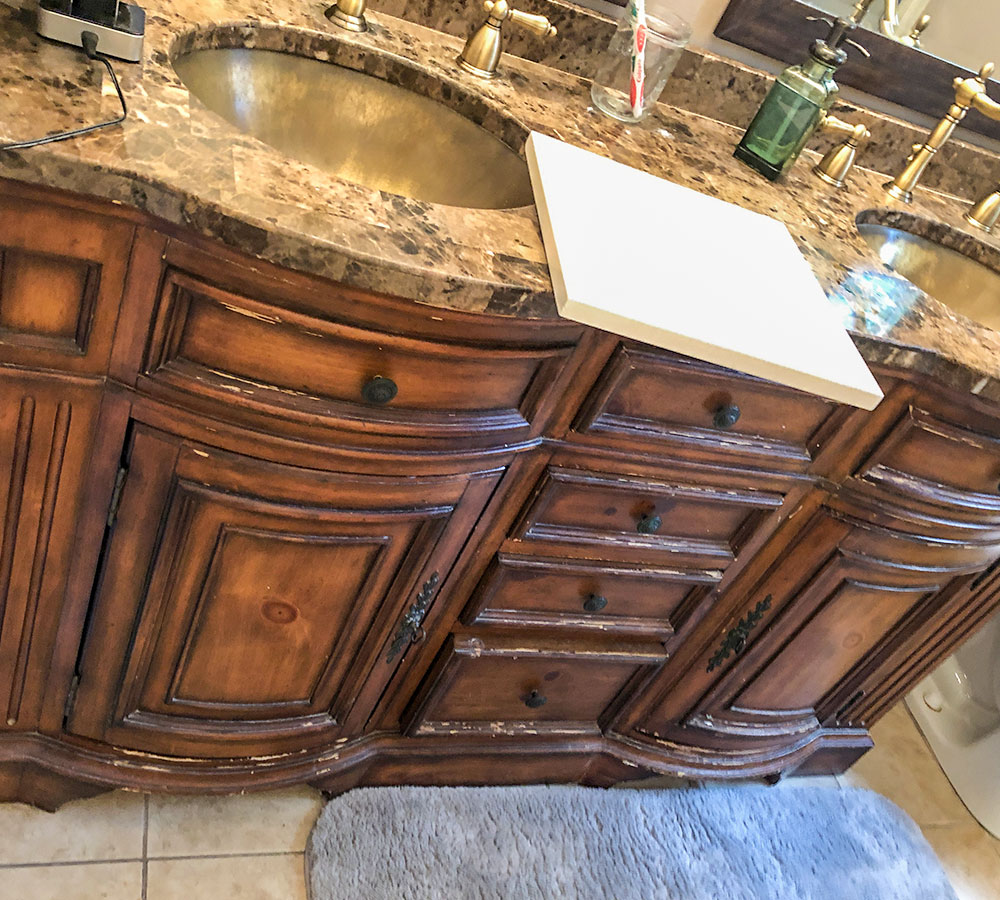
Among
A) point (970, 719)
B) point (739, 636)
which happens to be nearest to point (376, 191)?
point (739, 636)

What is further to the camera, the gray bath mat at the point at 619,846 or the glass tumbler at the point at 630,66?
the gray bath mat at the point at 619,846

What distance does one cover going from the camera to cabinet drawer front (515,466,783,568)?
992 mm

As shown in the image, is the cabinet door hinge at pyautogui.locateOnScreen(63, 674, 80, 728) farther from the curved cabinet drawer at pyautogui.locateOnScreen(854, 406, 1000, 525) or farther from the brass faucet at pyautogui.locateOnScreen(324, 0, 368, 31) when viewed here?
the curved cabinet drawer at pyautogui.locateOnScreen(854, 406, 1000, 525)

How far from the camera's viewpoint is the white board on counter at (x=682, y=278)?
77cm

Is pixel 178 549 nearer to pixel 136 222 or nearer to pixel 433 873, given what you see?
pixel 136 222

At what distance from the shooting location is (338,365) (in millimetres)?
768

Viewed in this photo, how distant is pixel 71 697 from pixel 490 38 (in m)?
0.96

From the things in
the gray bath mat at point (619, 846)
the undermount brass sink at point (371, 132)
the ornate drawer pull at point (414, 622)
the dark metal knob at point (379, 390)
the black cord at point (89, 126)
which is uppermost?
the black cord at point (89, 126)

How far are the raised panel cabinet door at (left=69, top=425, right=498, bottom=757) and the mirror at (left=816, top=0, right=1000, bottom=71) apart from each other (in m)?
1.00

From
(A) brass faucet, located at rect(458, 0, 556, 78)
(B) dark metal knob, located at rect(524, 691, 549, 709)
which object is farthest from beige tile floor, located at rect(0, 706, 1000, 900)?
(A) brass faucet, located at rect(458, 0, 556, 78)

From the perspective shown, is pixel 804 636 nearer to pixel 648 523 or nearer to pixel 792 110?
pixel 648 523

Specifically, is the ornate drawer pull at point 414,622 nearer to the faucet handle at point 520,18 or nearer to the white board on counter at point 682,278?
the white board on counter at point 682,278

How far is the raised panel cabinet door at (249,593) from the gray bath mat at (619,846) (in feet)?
0.84

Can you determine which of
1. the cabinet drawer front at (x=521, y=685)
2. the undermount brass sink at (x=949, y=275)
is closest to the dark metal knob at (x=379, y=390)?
the cabinet drawer front at (x=521, y=685)
